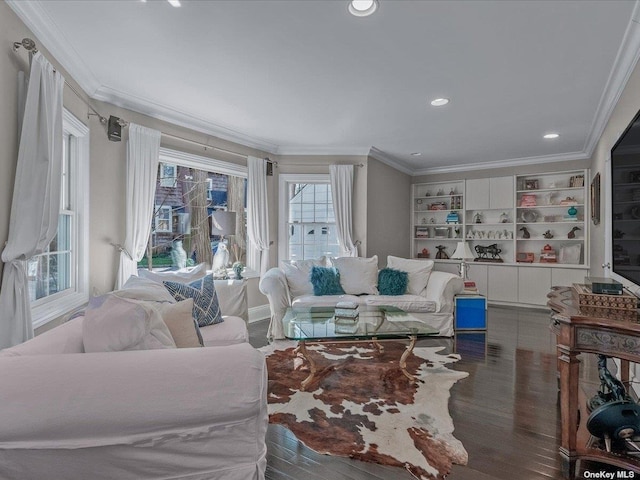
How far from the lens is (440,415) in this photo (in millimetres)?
2340

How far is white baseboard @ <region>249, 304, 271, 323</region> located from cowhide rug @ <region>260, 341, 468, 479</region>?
135 cm

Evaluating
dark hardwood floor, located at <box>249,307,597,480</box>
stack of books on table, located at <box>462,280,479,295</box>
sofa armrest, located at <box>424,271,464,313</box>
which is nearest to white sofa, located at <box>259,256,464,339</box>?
sofa armrest, located at <box>424,271,464,313</box>

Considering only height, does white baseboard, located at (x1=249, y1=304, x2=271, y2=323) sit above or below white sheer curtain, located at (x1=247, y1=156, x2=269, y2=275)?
below

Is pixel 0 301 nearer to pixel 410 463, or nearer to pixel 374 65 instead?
pixel 410 463

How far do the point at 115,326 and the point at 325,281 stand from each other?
3189 mm

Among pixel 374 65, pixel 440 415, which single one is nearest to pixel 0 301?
pixel 440 415

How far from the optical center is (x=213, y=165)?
4.59m

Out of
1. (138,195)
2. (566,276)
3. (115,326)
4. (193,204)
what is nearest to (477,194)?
(566,276)

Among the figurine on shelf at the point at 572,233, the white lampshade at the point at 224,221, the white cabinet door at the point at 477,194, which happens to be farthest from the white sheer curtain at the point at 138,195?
the figurine on shelf at the point at 572,233

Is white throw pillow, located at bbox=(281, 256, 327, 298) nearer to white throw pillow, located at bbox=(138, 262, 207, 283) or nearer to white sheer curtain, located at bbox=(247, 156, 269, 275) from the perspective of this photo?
white sheer curtain, located at bbox=(247, 156, 269, 275)

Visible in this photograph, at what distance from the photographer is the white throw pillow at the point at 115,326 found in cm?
144

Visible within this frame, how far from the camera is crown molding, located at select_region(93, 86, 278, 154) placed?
11.1 ft

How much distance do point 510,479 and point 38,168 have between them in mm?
3210

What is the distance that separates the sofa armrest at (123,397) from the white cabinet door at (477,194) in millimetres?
6274
